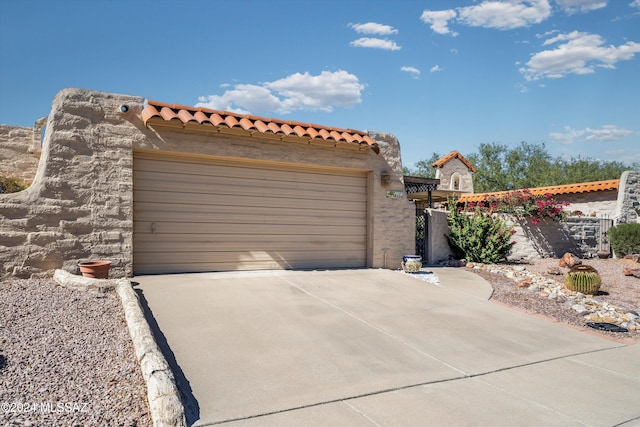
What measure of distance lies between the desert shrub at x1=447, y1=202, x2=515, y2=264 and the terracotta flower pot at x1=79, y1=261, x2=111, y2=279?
8.65m

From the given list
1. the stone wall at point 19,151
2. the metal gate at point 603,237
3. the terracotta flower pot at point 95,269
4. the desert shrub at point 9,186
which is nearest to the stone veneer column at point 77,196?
the terracotta flower pot at point 95,269

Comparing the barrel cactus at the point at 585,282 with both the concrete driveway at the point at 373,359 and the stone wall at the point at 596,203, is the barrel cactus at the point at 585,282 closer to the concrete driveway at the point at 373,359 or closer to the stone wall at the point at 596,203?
the concrete driveway at the point at 373,359

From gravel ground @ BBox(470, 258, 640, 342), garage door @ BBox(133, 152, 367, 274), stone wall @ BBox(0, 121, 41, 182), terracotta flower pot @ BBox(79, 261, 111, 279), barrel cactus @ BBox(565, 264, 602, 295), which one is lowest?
gravel ground @ BBox(470, 258, 640, 342)

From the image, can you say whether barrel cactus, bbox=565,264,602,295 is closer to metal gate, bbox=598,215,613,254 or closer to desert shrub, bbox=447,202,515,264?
desert shrub, bbox=447,202,515,264

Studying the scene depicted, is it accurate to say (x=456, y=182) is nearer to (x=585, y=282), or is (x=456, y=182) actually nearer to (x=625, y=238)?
(x=625, y=238)

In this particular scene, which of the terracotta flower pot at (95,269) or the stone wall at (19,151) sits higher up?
the stone wall at (19,151)

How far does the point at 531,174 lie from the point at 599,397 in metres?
38.4

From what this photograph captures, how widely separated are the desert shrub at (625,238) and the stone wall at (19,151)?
1758 cm

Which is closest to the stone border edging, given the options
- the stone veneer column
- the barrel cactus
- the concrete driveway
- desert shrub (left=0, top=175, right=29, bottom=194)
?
the concrete driveway

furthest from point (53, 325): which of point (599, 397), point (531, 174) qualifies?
point (531, 174)

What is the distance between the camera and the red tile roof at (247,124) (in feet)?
23.7

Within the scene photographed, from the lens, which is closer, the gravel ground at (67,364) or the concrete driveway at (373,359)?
the gravel ground at (67,364)

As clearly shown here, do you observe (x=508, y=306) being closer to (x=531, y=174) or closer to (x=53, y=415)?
(x=53, y=415)

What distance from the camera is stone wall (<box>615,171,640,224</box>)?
50.9 ft
